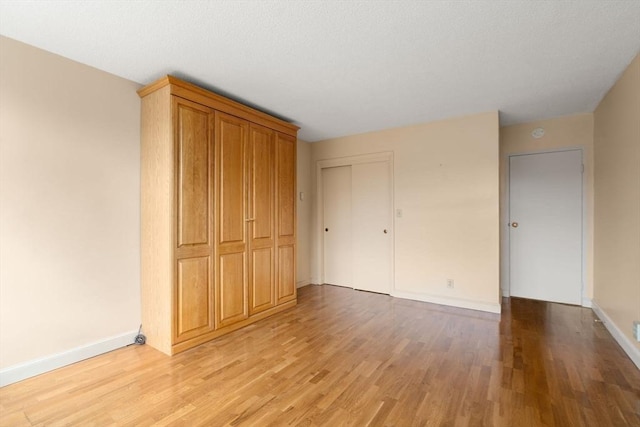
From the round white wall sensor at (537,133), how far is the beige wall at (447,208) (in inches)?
35.5

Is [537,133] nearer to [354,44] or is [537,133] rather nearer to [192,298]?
[354,44]

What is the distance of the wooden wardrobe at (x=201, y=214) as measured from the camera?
247 centimetres

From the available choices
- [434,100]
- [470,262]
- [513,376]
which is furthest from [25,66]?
[470,262]

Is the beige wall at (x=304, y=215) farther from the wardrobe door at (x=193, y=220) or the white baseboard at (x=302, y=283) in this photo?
the wardrobe door at (x=193, y=220)

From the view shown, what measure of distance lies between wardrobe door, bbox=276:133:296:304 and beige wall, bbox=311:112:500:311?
4.52 ft

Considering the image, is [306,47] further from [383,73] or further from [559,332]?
Answer: [559,332]

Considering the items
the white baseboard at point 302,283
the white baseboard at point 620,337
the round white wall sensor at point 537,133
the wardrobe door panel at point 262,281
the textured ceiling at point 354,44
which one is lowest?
the white baseboard at point 302,283

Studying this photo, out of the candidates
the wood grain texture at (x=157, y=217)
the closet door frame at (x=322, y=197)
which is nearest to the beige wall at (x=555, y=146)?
the closet door frame at (x=322, y=197)

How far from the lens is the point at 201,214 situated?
8.75 feet

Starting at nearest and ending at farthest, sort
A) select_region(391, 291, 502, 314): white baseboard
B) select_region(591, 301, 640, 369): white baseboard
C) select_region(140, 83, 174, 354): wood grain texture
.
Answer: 1. select_region(591, 301, 640, 369): white baseboard
2. select_region(140, 83, 174, 354): wood grain texture
3. select_region(391, 291, 502, 314): white baseboard

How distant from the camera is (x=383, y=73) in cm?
254

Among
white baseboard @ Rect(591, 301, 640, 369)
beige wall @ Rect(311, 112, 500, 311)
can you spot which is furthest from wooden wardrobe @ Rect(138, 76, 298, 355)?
white baseboard @ Rect(591, 301, 640, 369)

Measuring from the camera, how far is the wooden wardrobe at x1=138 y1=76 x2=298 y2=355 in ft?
8.11

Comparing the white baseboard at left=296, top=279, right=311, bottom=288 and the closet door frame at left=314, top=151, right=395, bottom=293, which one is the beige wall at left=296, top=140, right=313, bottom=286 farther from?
the closet door frame at left=314, top=151, right=395, bottom=293
